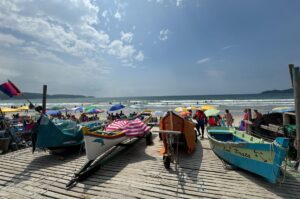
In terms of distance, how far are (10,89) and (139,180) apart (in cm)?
673

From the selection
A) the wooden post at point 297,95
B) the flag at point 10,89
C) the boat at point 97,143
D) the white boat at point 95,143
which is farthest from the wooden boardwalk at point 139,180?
the flag at point 10,89

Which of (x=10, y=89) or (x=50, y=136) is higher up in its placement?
(x=10, y=89)

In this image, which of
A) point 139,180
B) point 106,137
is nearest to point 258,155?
point 139,180

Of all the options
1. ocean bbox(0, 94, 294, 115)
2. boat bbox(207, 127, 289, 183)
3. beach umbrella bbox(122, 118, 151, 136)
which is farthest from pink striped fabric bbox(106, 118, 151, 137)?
ocean bbox(0, 94, 294, 115)

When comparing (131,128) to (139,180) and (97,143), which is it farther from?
(139,180)

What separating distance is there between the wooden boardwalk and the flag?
105 inches

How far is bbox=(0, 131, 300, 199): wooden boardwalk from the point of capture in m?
4.49

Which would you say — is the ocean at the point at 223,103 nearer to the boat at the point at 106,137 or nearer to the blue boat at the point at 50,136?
the boat at the point at 106,137

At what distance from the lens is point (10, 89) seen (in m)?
7.93

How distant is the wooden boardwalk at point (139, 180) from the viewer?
14.7ft

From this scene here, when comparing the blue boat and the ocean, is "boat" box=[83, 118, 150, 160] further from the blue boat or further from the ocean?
the ocean

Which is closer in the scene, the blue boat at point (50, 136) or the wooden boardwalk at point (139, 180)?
the wooden boardwalk at point (139, 180)

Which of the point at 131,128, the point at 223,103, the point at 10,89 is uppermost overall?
the point at 10,89

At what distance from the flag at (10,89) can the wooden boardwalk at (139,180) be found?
105 inches
